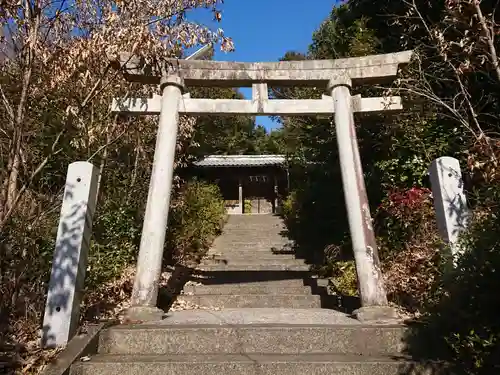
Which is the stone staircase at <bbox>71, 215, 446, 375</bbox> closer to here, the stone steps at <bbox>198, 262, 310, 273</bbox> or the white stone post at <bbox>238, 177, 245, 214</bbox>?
the stone steps at <bbox>198, 262, 310, 273</bbox>

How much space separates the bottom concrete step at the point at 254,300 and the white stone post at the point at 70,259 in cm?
208

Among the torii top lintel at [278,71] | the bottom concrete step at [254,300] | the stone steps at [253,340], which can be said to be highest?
the torii top lintel at [278,71]

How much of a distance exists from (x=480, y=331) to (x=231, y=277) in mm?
4592

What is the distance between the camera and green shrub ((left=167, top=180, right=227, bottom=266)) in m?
8.81

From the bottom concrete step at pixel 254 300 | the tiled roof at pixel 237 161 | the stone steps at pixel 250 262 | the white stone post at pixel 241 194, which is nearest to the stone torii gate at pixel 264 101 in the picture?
the bottom concrete step at pixel 254 300

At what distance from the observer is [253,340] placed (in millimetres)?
3943

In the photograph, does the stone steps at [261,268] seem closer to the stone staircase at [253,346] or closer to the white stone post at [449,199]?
the stone staircase at [253,346]

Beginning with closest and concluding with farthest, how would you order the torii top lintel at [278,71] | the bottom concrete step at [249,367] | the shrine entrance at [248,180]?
the bottom concrete step at [249,367], the torii top lintel at [278,71], the shrine entrance at [248,180]

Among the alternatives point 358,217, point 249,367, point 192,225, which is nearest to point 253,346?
point 249,367

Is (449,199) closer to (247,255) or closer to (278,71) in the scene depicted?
(278,71)

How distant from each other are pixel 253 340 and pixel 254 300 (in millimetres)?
2053

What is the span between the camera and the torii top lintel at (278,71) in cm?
569

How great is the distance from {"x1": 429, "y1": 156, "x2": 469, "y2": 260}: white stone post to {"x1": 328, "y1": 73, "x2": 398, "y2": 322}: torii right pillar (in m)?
0.79

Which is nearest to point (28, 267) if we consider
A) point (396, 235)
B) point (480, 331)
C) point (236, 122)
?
point (480, 331)
